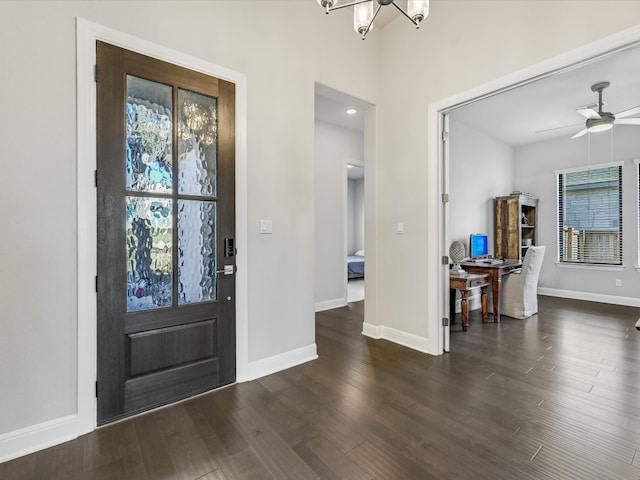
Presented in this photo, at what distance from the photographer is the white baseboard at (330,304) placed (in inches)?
194

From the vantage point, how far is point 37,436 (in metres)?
1.73

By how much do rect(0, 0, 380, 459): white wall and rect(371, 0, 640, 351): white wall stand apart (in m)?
0.91

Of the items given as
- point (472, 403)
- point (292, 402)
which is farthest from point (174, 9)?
point (472, 403)

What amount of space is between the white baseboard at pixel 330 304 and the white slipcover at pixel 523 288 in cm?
241

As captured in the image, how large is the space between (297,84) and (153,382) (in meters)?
2.71

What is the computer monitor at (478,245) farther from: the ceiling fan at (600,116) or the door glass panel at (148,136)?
the door glass panel at (148,136)

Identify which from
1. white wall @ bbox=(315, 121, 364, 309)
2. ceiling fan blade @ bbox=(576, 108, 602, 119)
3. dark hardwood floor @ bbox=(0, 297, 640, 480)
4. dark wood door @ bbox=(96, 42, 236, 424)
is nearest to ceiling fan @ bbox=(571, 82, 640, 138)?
ceiling fan blade @ bbox=(576, 108, 602, 119)

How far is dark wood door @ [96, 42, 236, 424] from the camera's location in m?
1.96

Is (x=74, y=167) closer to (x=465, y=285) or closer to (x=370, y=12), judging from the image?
(x=370, y=12)

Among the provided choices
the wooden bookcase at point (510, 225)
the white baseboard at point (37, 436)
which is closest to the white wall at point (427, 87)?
the white baseboard at point (37, 436)

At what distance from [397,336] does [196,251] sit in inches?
91.4

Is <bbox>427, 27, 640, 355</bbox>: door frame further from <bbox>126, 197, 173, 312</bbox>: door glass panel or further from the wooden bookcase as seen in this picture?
the wooden bookcase

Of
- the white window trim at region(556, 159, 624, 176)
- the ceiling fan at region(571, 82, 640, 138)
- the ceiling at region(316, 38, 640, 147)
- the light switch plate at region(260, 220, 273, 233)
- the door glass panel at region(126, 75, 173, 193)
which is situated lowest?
the light switch plate at region(260, 220, 273, 233)

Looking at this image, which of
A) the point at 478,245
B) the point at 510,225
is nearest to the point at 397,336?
the point at 478,245
